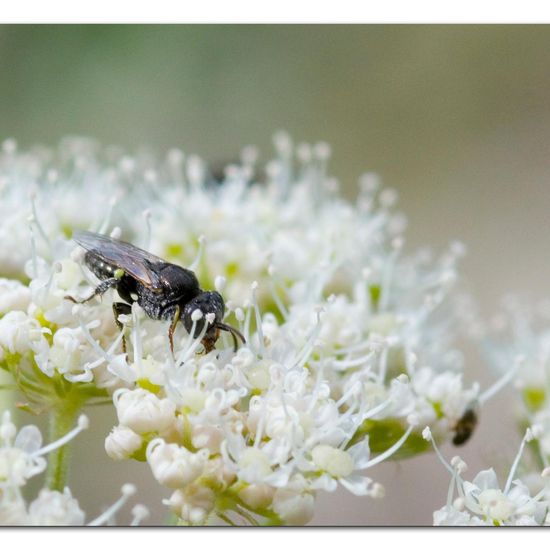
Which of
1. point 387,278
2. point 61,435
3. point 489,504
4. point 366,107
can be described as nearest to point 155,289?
point 61,435

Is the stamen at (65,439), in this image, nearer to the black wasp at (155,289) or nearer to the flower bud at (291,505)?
the black wasp at (155,289)

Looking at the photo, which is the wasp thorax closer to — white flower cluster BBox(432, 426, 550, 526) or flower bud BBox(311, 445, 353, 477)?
flower bud BBox(311, 445, 353, 477)

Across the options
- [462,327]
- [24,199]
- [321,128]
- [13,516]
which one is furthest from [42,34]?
[13,516]

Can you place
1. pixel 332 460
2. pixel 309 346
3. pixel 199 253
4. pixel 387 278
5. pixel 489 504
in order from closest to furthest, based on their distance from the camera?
pixel 332 460 < pixel 489 504 < pixel 309 346 < pixel 199 253 < pixel 387 278

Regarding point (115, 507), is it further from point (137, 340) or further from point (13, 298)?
point (13, 298)

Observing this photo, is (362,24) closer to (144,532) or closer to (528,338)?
(528,338)

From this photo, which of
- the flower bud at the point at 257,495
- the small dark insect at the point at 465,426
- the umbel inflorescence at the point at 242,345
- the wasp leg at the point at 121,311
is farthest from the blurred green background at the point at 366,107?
the flower bud at the point at 257,495
